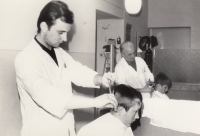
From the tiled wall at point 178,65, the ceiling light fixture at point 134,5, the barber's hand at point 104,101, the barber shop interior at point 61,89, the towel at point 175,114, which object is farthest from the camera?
the ceiling light fixture at point 134,5

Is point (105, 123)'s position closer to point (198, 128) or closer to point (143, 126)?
point (143, 126)

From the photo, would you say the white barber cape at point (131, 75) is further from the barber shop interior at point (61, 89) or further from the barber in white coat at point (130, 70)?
the barber shop interior at point (61, 89)

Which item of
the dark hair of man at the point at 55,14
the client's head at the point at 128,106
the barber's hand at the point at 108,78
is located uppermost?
the dark hair of man at the point at 55,14

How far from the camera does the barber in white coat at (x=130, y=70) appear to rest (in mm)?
3148

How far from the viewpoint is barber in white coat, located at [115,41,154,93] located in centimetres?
315

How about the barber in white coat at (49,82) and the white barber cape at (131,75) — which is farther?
the white barber cape at (131,75)

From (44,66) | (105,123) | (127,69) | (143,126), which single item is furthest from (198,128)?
(127,69)

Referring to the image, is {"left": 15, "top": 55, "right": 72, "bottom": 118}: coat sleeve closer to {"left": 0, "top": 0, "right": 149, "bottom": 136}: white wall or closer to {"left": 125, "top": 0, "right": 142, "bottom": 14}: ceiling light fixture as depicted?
{"left": 0, "top": 0, "right": 149, "bottom": 136}: white wall

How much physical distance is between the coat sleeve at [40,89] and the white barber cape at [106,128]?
304mm

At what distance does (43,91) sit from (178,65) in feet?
8.13

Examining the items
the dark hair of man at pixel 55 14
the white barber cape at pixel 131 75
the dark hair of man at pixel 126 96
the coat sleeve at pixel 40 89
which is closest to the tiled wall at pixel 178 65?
the white barber cape at pixel 131 75

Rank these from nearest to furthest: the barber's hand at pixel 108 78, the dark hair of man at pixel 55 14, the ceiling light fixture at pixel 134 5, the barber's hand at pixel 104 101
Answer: the barber's hand at pixel 104 101 < the dark hair of man at pixel 55 14 < the barber's hand at pixel 108 78 < the ceiling light fixture at pixel 134 5

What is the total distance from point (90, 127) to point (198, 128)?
0.72 meters

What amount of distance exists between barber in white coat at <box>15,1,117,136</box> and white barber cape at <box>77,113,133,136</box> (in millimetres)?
134
